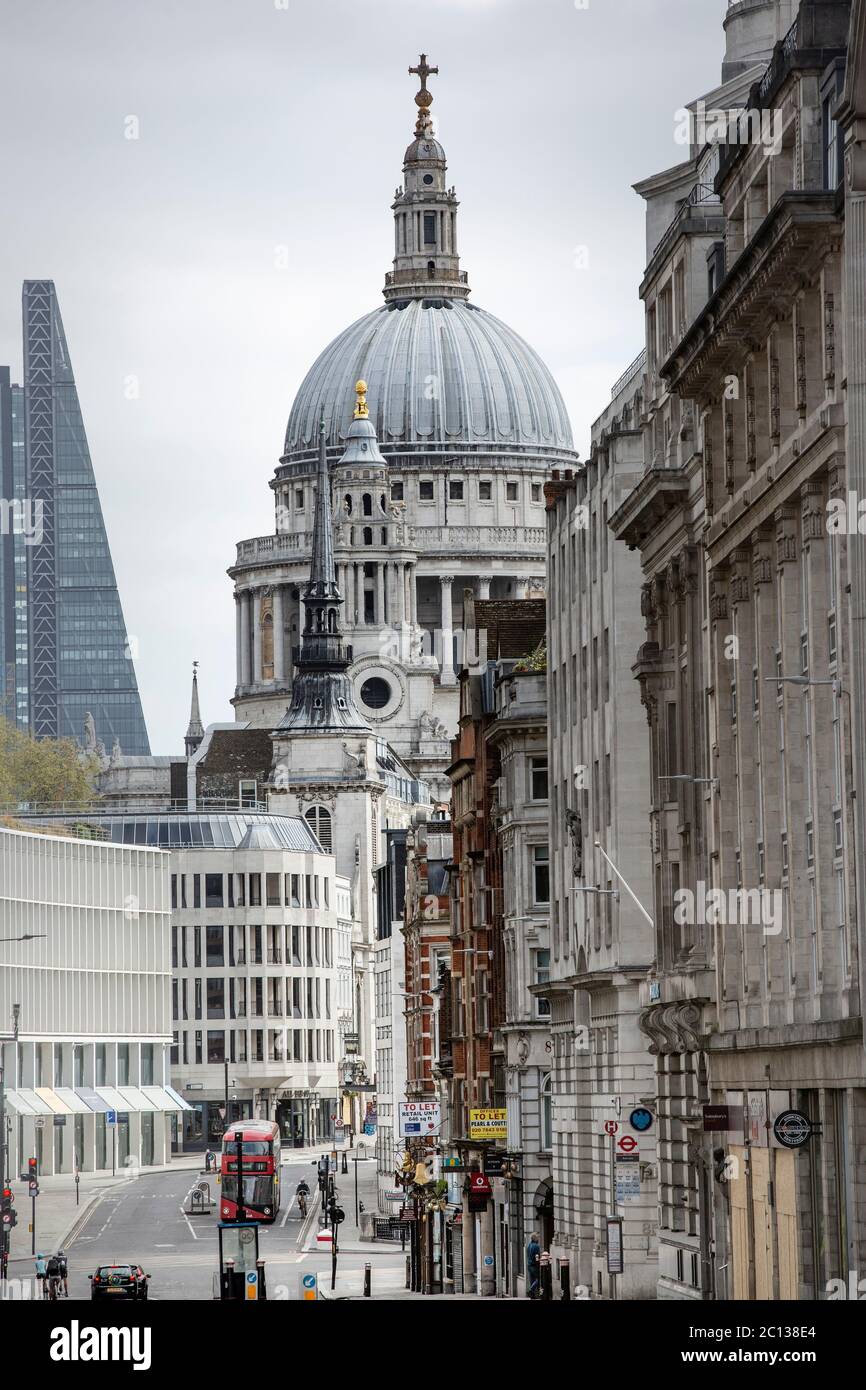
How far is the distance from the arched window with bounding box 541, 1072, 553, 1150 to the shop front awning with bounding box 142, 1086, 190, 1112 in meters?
99.2

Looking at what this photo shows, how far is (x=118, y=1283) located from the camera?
2763 inches

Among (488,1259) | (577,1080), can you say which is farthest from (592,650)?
(488,1259)

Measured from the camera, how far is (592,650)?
238ft

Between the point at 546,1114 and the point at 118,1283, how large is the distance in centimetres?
1500

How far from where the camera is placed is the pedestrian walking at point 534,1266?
232 feet

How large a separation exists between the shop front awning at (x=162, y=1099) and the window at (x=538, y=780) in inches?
3826

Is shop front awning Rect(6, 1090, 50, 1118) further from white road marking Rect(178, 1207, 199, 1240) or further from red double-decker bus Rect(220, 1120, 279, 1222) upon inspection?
red double-decker bus Rect(220, 1120, 279, 1222)

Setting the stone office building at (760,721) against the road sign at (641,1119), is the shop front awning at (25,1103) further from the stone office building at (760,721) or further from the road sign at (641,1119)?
the stone office building at (760,721)

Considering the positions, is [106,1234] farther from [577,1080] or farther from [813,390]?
[813,390]

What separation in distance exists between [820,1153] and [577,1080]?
2946 centimetres

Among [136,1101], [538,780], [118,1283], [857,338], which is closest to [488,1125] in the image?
[538,780]

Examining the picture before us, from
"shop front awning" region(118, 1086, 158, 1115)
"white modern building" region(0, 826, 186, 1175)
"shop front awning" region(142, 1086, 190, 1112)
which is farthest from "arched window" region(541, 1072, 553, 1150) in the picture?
"shop front awning" region(142, 1086, 190, 1112)

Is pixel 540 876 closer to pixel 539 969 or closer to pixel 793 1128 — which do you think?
pixel 539 969
